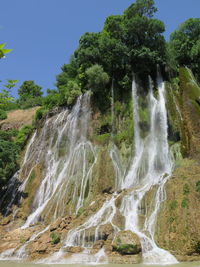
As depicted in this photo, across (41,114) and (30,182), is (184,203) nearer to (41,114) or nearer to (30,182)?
(30,182)

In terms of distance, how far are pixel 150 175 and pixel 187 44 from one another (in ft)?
59.2

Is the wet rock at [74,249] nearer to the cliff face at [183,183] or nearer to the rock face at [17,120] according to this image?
the cliff face at [183,183]

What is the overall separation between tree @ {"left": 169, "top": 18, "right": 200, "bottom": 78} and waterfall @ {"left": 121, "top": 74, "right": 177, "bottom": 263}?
5.43m

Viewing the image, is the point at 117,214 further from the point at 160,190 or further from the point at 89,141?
the point at 89,141

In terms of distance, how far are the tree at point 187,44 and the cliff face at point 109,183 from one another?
5.21 m

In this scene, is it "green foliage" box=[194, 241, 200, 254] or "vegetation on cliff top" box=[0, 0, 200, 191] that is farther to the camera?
"vegetation on cliff top" box=[0, 0, 200, 191]

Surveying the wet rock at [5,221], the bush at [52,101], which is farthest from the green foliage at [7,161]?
the bush at [52,101]

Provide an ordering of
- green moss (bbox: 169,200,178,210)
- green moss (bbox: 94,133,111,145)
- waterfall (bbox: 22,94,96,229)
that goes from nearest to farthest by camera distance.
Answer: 1. green moss (bbox: 169,200,178,210)
2. waterfall (bbox: 22,94,96,229)
3. green moss (bbox: 94,133,111,145)

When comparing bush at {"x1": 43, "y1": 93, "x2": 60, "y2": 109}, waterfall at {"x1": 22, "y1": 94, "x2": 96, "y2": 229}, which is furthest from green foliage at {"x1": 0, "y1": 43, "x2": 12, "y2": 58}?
bush at {"x1": 43, "y1": 93, "x2": 60, "y2": 109}

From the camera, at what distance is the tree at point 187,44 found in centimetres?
2931

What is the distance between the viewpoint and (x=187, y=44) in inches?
1192

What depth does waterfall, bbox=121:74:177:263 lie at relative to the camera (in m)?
11.6

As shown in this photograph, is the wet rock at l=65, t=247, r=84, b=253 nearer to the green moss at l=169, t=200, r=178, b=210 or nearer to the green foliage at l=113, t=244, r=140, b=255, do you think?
the green foliage at l=113, t=244, r=140, b=255

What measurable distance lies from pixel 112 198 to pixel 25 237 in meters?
4.85
